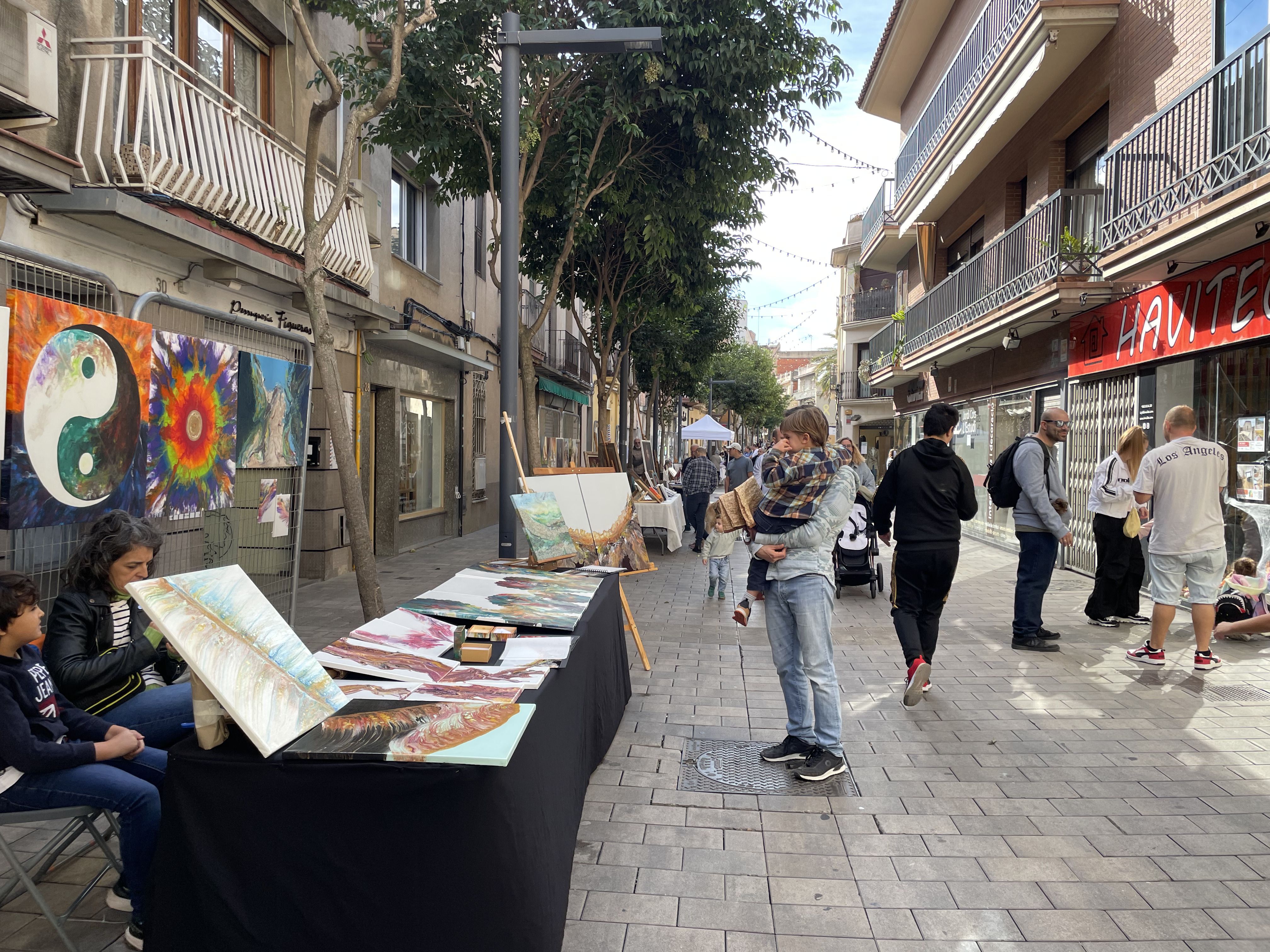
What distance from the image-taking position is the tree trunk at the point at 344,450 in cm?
564

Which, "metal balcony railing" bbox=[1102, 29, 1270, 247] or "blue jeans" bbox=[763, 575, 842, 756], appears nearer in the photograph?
"blue jeans" bbox=[763, 575, 842, 756]

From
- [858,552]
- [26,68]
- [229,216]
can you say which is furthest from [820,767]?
[229,216]

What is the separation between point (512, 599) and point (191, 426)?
2.26m

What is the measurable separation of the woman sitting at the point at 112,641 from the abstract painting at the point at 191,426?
154 cm

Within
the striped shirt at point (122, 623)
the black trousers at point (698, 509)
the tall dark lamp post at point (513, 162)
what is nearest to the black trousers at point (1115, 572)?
the tall dark lamp post at point (513, 162)

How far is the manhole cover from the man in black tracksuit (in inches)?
47.7

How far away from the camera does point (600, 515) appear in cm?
671

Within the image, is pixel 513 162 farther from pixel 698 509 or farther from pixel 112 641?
pixel 698 509

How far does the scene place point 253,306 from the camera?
8.74 meters

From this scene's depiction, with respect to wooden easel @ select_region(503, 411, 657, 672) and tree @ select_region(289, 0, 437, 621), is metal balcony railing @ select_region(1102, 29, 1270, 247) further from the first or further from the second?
tree @ select_region(289, 0, 437, 621)

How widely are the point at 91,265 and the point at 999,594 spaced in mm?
9468

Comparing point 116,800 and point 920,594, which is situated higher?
point 920,594

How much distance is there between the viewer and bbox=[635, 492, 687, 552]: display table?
1364 centimetres

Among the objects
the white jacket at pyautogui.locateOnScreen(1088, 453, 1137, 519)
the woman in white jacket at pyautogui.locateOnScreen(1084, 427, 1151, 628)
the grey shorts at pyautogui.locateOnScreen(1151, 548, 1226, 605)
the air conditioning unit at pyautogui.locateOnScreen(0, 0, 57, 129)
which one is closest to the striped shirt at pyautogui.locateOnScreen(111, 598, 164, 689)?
the air conditioning unit at pyautogui.locateOnScreen(0, 0, 57, 129)
